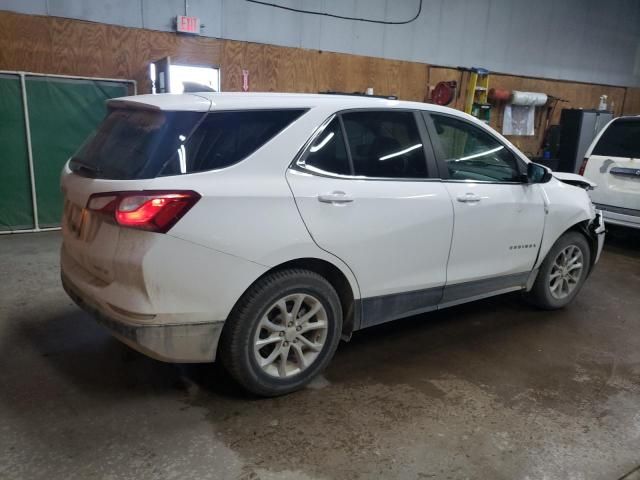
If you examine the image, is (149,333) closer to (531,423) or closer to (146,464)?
(146,464)

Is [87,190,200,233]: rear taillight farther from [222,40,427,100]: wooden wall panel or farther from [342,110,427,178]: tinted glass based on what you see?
[222,40,427,100]: wooden wall panel

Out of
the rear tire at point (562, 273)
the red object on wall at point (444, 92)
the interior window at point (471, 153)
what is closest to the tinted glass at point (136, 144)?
the interior window at point (471, 153)

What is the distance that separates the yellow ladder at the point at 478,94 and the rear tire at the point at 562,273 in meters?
5.33

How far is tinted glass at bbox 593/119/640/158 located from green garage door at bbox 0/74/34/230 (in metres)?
7.05

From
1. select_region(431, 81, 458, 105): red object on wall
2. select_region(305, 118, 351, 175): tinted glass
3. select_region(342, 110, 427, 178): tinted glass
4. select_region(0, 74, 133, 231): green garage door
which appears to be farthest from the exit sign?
select_region(305, 118, 351, 175): tinted glass

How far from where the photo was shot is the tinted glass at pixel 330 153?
2.77m

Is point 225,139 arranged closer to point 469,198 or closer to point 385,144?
point 385,144

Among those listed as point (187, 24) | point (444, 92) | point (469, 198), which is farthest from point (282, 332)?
point (444, 92)

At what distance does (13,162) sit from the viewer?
590 cm

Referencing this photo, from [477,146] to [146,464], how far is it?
2.90 meters

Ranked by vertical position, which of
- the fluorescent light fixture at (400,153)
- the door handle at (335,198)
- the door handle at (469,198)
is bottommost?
the door handle at (469,198)

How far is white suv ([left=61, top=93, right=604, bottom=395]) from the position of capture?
238 cm

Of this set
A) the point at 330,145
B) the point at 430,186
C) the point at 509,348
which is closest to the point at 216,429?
the point at 330,145

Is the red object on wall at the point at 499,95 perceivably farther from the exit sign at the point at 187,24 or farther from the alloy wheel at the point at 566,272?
the alloy wheel at the point at 566,272
